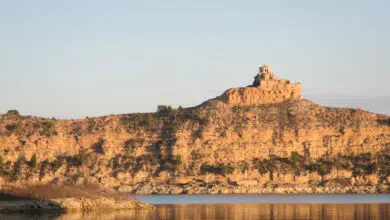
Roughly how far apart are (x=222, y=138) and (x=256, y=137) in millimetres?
3928

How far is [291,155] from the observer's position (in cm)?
10644

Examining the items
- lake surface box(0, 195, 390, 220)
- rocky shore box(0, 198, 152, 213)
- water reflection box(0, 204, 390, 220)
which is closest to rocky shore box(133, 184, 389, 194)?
water reflection box(0, 204, 390, 220)

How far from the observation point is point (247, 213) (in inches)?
2270

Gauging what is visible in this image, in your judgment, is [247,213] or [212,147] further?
[212,147]

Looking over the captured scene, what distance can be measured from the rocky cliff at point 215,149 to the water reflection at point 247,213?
107ft

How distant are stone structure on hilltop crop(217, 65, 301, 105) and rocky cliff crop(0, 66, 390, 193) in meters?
0.86

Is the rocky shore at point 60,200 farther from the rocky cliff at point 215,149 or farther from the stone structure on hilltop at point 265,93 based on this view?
the stone structure on hilltop at point 265,93

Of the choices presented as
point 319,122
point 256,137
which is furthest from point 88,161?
point 319,122

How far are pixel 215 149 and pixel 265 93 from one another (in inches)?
573

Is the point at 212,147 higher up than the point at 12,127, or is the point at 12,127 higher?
the point at 12,127

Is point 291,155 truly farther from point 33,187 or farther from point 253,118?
point 33,187

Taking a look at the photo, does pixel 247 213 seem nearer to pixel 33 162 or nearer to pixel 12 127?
pixel 33 162

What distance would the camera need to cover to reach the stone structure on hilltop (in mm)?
118000

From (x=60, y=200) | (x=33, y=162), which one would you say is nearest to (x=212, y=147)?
(x=33, y=162)
